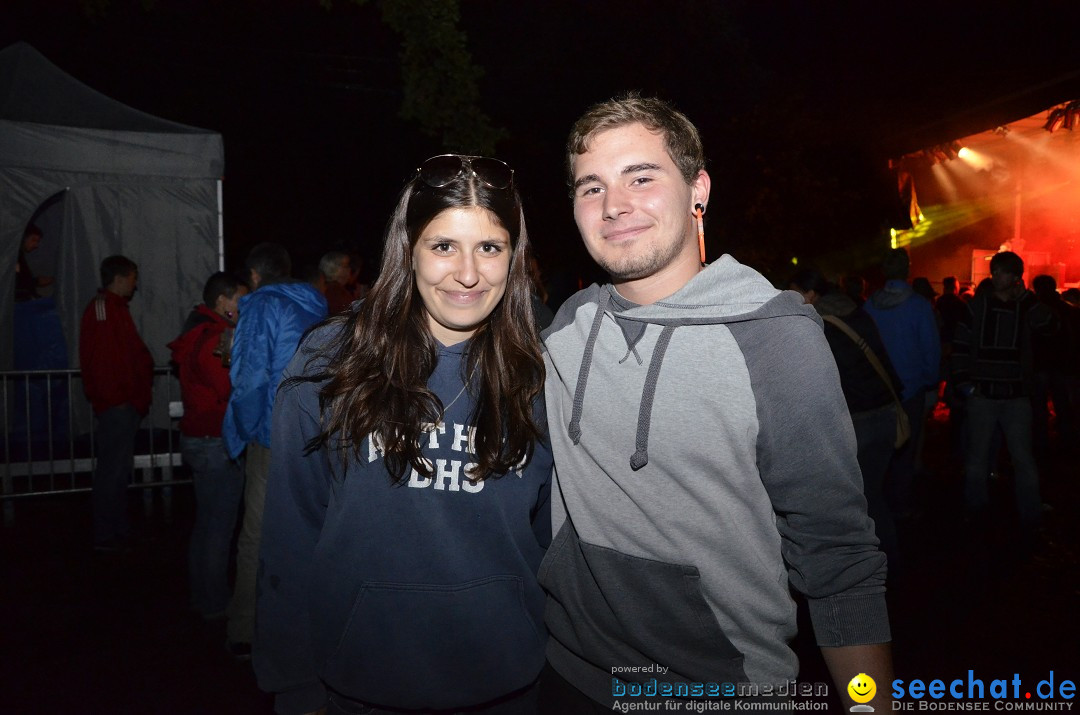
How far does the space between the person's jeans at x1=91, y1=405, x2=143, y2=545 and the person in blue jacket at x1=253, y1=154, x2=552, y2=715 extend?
4.95m

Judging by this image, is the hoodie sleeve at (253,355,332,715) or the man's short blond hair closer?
the hoodie sleeve at (253,355,332,715)

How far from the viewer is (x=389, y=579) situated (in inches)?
78.2

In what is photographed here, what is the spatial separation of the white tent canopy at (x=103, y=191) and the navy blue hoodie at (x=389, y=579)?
291 inches

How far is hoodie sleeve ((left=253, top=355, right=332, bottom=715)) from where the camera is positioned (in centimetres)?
203

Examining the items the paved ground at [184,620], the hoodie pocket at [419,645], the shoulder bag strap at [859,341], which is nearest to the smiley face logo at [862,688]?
the hoodie pocket at [419,645]

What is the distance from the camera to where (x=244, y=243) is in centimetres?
1688

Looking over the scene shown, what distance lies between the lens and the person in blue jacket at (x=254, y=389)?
4.34 meters

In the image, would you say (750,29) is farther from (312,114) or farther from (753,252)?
(312,114)

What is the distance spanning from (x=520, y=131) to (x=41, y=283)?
10.0 m

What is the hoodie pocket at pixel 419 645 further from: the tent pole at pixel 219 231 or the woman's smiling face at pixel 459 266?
the tent pole at pixel 219 231

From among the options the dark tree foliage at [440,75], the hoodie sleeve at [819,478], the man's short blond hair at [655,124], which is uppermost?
the dark tree foliage at [440,75]

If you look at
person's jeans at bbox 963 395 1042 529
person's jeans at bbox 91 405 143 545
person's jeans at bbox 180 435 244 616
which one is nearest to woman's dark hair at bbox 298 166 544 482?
person's jeans at bbox 180 435 244 616

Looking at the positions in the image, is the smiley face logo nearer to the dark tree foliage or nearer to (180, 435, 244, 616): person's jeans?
(180, 435, 244, 616): person's jeans

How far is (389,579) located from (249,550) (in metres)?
2.85
